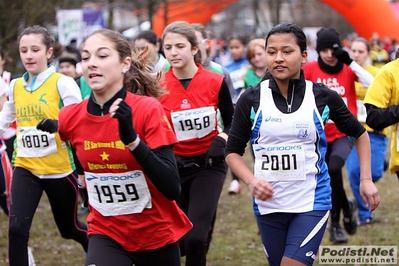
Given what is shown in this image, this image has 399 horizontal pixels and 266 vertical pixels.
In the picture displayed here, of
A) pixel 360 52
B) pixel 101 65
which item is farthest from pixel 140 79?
pixel 360 52

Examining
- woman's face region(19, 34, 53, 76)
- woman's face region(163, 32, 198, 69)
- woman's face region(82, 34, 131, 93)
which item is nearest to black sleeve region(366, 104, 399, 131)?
woman's face region(163, 32, 198, 69)

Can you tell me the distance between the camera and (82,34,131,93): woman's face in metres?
3.63

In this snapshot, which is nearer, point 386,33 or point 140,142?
point 140,142

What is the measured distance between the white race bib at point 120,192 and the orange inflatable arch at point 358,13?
21017 mm

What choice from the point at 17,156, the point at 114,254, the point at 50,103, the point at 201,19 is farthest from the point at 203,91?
the point at 201,19

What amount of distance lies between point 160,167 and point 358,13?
23.0m

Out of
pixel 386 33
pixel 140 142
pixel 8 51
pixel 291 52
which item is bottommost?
pixel 386 33

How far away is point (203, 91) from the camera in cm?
566

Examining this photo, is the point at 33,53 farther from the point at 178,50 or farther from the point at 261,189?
the point at 261,189

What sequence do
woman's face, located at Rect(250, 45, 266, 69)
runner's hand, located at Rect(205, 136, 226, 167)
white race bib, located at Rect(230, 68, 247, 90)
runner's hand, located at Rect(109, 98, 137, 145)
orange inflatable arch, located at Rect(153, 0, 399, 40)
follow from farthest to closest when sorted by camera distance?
orange inflatable arch, located at Rect(153, 0, 399, 40) → white race bib, located at Rect(230, 68, 247, 90) → woman's face, located at Rect(250, 45, 266, 69) → runner's hand, located at Rect(205, 136, 226, 167) → runner's hand, located at Rect(109, 98, 137, 145)

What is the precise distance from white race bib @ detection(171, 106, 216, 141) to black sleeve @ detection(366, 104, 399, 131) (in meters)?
1.29

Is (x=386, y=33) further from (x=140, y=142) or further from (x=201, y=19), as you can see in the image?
(x=140, y=142)

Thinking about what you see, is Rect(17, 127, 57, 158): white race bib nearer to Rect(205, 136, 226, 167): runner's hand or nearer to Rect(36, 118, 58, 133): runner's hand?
Rect(36, 118, 58, 133): runner's hand

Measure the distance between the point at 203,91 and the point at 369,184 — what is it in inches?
71.1
